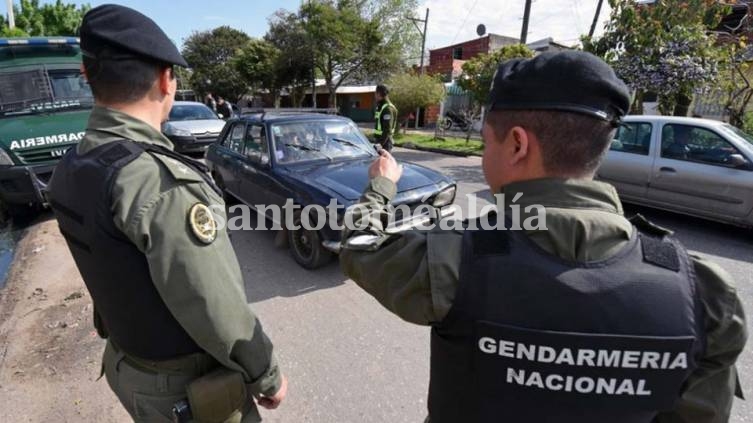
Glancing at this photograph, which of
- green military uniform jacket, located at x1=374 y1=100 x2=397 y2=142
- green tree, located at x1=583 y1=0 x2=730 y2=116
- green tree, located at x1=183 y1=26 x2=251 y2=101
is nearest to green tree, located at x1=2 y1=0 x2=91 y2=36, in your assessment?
green tree, located at x1=183 y1=26 x2=251 y2=101

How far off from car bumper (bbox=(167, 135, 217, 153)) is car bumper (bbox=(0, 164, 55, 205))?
4.56 m

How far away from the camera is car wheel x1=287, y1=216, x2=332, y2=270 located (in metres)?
3.99

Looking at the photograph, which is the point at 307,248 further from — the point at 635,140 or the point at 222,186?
the point at 635,140

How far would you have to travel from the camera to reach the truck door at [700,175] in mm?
4938

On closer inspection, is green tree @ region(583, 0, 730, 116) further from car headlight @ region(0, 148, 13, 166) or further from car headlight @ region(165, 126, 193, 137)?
car headlight @ region(0, 148, 13, 166)

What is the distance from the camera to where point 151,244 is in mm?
1169

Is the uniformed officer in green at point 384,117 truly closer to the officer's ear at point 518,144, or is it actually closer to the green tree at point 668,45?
the green tree at point 668,45

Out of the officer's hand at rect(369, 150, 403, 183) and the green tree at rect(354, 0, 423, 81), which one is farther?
the green tree at rect(354, 0, 423, 81)

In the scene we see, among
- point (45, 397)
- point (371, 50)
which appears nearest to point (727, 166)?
point (45, 397)

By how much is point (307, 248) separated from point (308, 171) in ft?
2.60

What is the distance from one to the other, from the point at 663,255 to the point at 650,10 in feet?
34.3

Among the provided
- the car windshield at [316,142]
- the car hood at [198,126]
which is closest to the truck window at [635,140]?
the car windshield at [316,142]

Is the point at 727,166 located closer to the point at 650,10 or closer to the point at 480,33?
the point at 650,10

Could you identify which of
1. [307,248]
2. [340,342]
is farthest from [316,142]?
[340,342]
